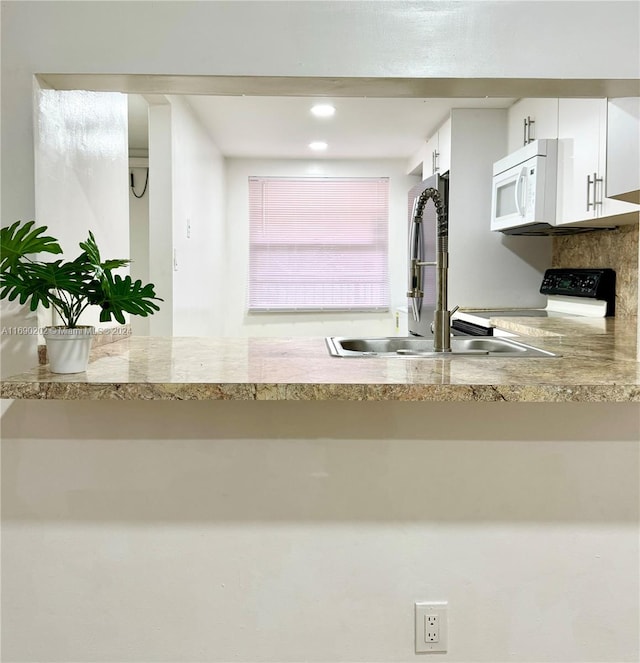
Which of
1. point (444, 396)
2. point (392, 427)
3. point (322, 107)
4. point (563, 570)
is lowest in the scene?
point (563, 570)

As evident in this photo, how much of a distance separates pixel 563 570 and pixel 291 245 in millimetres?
4593

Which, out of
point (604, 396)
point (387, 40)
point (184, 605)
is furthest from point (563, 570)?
point (387, 40)

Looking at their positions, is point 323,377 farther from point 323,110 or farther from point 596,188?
point 323,110

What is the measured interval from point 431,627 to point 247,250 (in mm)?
4618

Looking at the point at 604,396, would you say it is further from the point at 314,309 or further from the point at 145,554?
the point at 314,309

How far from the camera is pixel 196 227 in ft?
13.3

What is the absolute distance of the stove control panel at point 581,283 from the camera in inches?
123

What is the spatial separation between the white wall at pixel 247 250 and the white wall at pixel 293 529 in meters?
4.24

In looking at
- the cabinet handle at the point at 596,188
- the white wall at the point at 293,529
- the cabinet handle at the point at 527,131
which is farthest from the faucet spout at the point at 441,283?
the cabinet handle at the point at 527,131

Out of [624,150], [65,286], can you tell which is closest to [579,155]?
[624,150]

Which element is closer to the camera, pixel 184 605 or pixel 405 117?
pixel 184 605

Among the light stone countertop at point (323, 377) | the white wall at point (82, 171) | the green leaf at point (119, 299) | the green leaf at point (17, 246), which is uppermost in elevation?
the white wall at point (82, 171)

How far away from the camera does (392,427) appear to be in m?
1.47

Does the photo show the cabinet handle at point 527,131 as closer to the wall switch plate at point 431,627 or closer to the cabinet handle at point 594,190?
the cabinet handle at point 594,190
